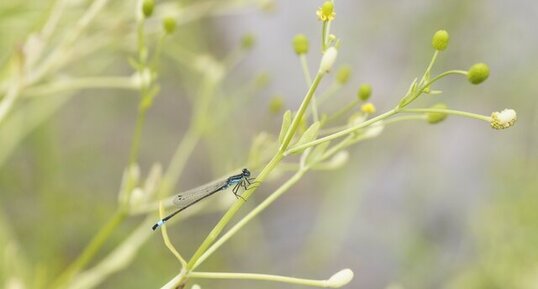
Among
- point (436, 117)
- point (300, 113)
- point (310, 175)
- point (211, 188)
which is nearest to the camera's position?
point (300, 113)

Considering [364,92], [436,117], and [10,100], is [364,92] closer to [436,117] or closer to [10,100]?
[436,117]

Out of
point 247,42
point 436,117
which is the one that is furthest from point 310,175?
point 436,117

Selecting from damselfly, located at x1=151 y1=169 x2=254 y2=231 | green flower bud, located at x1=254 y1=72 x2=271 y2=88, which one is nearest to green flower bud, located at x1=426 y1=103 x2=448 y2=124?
damselfly, located at x1=151 y1=169 x2=254 y2=231

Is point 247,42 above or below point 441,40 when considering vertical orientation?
above

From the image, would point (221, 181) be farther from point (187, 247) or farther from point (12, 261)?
point (187, 247)

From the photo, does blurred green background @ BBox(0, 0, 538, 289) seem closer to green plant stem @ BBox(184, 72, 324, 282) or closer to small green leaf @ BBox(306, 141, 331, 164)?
small green leaf @ BBox(306, 141, 331, 164)

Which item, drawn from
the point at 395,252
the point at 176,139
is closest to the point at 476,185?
the point at 395,252
